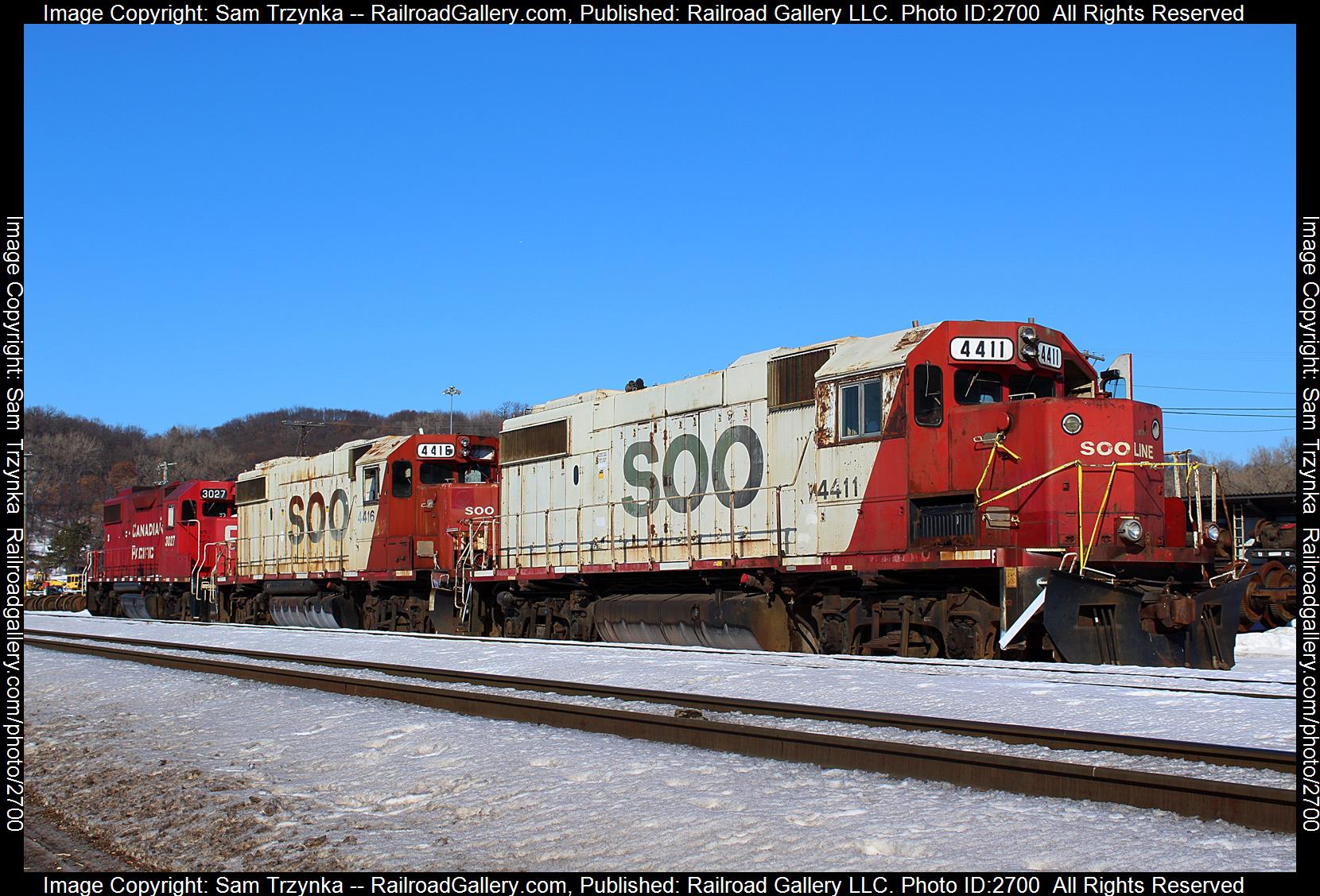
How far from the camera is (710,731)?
7859 millimetres

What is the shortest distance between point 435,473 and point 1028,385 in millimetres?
13230

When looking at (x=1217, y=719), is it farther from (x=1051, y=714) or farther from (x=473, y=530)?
(x=473, y=530)

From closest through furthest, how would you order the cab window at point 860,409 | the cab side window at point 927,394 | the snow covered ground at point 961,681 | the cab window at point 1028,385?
1. the snow covered ground at point 961,681
2. the cab side window at point 927,394
3. the cab window at point 1028,385
4. the cab window at point 860,409

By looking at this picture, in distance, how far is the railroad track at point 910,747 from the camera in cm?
561

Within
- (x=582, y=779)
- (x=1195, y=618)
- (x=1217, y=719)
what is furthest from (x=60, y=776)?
(x=1195, y=618)

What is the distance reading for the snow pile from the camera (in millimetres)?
16109

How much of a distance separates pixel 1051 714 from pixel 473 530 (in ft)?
47.3

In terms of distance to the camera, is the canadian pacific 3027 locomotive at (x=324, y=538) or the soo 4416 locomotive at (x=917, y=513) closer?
the soo 4416 locomotive at (x=917, y=513)

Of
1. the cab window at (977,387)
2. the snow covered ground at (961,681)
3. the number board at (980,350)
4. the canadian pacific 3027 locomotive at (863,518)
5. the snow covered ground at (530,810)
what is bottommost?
the snow covered ground at (530,810)

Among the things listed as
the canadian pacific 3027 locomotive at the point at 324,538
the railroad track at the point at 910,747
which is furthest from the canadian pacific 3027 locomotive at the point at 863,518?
the railroad track at the point at 910,747

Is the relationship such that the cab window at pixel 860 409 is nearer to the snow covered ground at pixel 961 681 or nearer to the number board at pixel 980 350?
the number board at pixel 980 350

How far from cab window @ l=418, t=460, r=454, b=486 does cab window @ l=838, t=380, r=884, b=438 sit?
443 inches

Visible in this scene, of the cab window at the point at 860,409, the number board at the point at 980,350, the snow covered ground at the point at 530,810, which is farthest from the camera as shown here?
the cab window at the point at 860,409

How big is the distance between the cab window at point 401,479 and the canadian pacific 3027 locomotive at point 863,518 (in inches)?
74.8
